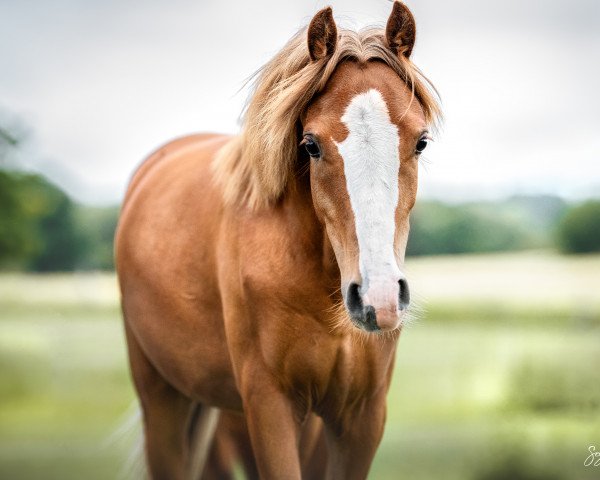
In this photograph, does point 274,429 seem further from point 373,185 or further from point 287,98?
point 287,98

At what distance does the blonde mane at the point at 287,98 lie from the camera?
360 centimetres

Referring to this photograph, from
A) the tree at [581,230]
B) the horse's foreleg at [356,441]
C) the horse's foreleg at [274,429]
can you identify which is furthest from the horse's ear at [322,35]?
the tree at [581,230]

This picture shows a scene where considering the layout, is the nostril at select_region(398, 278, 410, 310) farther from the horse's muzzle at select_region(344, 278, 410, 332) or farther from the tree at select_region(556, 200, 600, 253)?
the tree at select_region(556, 200, 600, 253)

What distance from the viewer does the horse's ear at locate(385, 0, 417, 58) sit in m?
3.59

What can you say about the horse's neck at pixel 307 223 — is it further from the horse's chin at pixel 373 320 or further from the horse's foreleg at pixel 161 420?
the horse's foreleg at pixel 161 420

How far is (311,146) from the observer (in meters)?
3.48

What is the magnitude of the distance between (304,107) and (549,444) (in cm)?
660

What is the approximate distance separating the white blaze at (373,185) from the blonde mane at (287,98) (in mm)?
286

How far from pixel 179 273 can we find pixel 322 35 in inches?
66.1

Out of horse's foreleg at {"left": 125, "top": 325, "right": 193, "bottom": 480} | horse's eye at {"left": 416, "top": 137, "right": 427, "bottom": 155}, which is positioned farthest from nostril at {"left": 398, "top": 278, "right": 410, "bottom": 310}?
horse's foreleg at {"left": 125, "top": 325, "right": 193, "bottom": 480}

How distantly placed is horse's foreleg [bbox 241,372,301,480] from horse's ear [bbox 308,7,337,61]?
144 centimetres

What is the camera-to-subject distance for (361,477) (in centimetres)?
414

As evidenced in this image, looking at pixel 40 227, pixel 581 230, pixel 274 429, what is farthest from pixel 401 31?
pixel 40 227

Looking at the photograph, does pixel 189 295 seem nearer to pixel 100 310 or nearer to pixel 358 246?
pixel 358 246
